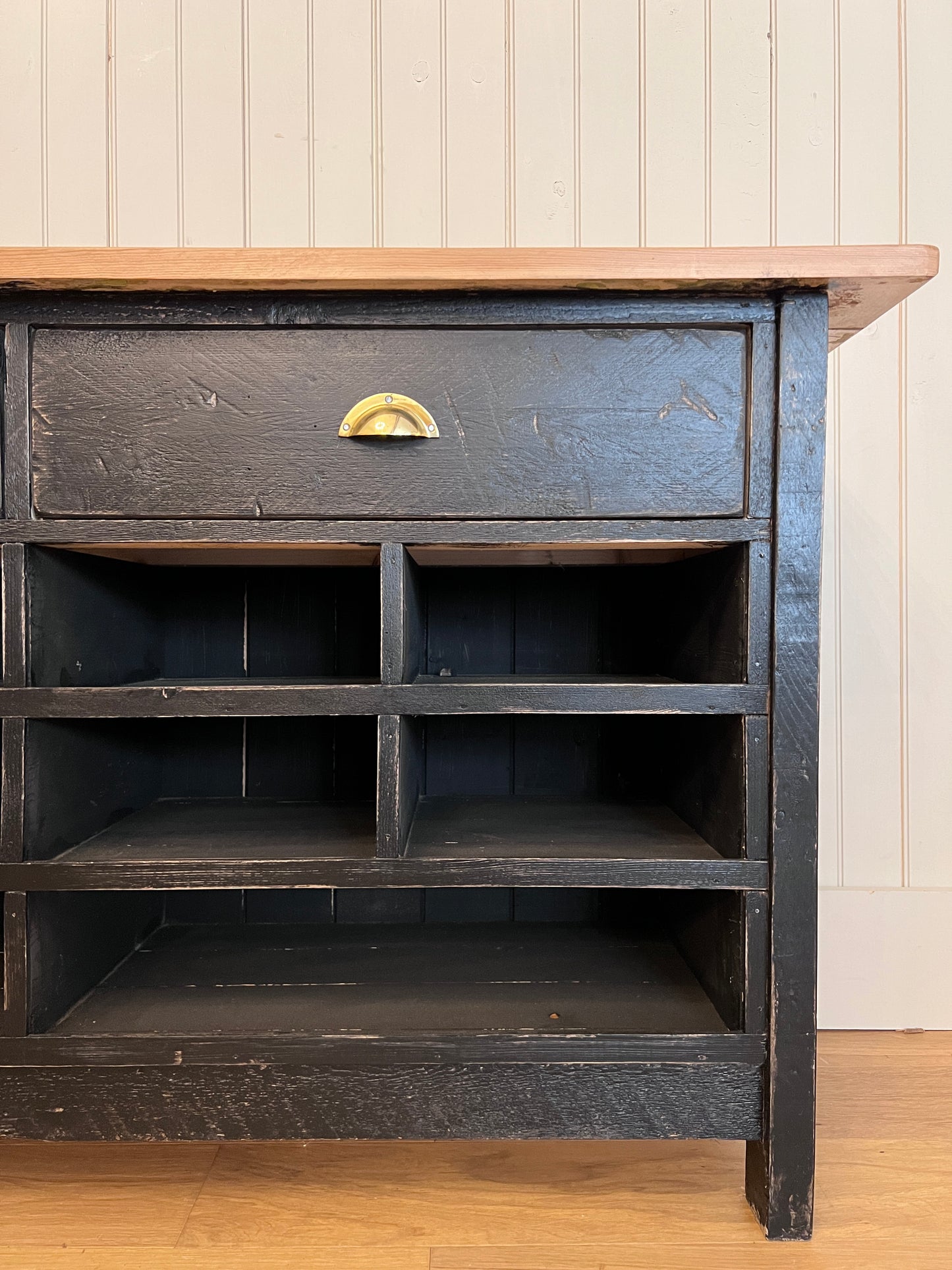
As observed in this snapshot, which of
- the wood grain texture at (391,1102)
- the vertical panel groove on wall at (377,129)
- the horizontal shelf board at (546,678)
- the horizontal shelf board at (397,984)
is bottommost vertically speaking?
the wood grain texture at (391,1102)

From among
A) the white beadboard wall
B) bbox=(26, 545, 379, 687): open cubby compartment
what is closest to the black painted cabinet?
bbox=(26, 545, 379, 687): open cubby compartment

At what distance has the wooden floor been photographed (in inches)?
32.0

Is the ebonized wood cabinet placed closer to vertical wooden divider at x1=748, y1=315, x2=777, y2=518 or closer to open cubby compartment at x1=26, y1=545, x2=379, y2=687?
vertical wooden divider at x1=748, y1=315, x2=777, y2=518

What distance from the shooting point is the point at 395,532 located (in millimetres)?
822

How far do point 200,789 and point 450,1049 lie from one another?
638 mm

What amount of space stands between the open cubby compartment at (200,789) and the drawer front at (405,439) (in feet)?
1.01

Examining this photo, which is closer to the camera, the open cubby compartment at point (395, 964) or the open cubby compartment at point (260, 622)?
the open cubby compartment at point (395, 964)

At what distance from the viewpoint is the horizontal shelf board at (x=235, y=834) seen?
0.85 metres

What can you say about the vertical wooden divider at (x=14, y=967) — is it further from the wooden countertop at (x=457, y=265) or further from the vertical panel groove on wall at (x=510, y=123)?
the vertical panel groove on wall at (x=510, y=123)

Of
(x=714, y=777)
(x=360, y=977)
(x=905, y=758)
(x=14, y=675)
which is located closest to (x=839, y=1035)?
(x=905, y=758)

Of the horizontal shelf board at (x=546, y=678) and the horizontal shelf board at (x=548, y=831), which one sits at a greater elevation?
the horizontal shelf board at (x=546, y=678)

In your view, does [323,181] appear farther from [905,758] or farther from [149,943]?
[905,758]

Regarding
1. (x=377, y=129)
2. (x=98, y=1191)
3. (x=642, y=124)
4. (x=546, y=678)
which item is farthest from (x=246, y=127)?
(x=98, y=1191)

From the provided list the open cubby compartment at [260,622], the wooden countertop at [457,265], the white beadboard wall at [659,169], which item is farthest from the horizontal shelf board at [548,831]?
the wooden countertop at [457,265]
